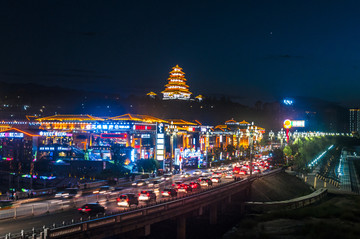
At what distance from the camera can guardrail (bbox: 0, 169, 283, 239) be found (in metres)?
23.5

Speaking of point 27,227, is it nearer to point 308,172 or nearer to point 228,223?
point 228,223

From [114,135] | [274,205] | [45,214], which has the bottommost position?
[274,205]

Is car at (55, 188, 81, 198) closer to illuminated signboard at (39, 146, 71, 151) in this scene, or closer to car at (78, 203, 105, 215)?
car at (78, 203, 105, 215)

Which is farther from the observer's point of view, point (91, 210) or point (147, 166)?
point (147, 166)

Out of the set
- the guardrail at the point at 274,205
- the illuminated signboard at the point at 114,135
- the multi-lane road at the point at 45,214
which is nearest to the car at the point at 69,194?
the multi-lane road at the point at 45,214

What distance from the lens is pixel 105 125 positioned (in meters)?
115

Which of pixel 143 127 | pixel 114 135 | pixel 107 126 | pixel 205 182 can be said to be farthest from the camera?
pixel 107 126

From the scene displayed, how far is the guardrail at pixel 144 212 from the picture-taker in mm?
23500

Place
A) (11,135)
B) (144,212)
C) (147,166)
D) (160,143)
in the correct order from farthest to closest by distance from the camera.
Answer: (11,135) < (160,143) < (147,166) < (144,212)

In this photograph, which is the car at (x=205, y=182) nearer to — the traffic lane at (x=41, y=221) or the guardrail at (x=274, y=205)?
the guardrail at (x=274, y=205)

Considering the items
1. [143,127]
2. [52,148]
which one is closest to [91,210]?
[52,148]

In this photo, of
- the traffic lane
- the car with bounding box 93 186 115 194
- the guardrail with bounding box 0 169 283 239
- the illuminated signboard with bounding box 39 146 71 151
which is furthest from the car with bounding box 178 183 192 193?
the illuminated signboard with bounding box 39 146 71 151

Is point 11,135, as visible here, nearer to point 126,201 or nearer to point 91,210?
point 126,201

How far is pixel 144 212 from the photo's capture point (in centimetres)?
3111
